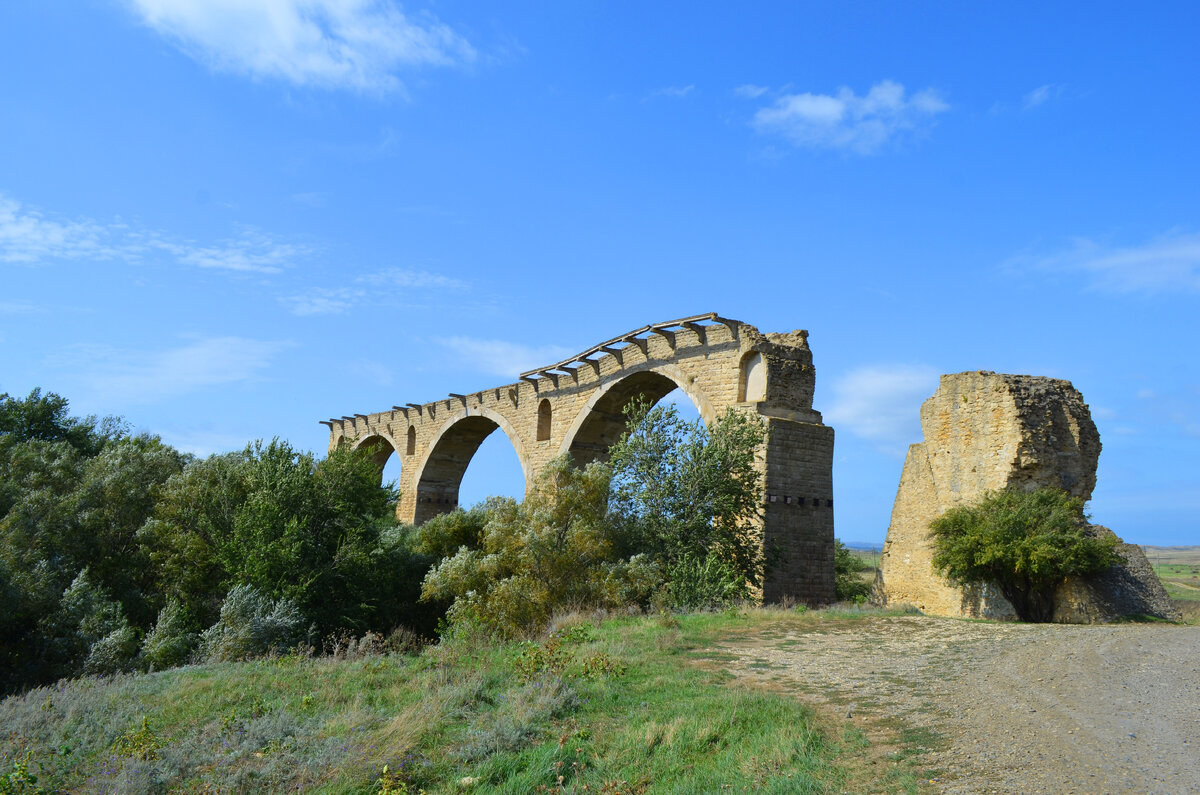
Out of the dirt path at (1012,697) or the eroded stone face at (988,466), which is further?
the eroded stone face at (988,466)

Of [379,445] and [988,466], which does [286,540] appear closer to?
[988,466]

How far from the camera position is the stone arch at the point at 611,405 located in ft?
49.1

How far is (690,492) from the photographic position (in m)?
11.3

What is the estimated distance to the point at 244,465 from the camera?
1355cm

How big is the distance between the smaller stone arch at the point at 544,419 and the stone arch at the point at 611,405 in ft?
3.83

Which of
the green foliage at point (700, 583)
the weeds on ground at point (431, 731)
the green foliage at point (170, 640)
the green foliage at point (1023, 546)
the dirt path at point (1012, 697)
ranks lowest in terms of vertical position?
the green foliage at point (170, 640)

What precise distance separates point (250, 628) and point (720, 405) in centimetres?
767

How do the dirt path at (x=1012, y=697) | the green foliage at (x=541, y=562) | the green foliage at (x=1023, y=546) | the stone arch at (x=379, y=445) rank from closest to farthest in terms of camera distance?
the dirt path at (x=1012, y=697) < the green foliage at (x=541, y=562) < the green foliage at (x=1023, y=546) < the stone arch at (x=379, y=445)

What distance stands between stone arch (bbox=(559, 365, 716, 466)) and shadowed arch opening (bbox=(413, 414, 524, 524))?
642cm

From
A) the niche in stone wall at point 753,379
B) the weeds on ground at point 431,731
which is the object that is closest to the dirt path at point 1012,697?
the weeds on ground at point 431,731

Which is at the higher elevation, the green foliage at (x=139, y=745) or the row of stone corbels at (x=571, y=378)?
the row of stone corbels at (x=571, y=378)

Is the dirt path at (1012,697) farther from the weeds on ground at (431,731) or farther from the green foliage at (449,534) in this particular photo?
the green foliage at (449,534)

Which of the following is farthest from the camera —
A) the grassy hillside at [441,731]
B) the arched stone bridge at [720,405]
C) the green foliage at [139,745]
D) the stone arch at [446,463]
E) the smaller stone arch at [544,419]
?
the stone arch at [446,463]

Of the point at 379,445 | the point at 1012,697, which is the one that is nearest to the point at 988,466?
the point at 1012,697
